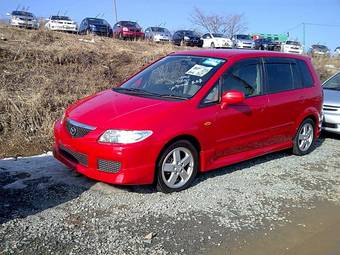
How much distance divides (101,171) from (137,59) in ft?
32.5

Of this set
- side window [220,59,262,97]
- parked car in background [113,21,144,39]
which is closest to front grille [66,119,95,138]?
side window [220,59,262,97]

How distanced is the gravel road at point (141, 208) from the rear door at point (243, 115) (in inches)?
17.5

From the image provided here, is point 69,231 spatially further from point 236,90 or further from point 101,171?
point 236,90

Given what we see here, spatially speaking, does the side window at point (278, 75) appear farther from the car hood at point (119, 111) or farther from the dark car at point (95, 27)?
the dark car at point (95, 27)

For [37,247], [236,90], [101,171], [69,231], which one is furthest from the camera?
[236,90]

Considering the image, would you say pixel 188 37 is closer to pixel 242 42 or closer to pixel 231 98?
pixel 242 42

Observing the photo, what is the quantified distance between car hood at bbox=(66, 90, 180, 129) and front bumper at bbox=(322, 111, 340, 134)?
491 centimetres

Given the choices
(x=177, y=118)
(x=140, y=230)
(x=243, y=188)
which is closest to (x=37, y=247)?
(x=140, y=230)

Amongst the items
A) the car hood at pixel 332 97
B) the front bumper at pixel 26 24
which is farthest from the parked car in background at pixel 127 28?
the car hood at pixel 332 97

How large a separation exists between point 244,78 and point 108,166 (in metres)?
2.46

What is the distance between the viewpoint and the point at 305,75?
761 cm

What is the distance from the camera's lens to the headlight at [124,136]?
4934mm

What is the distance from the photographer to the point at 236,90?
19.9 ft

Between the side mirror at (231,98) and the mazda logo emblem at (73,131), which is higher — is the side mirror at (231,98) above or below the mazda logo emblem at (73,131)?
above
